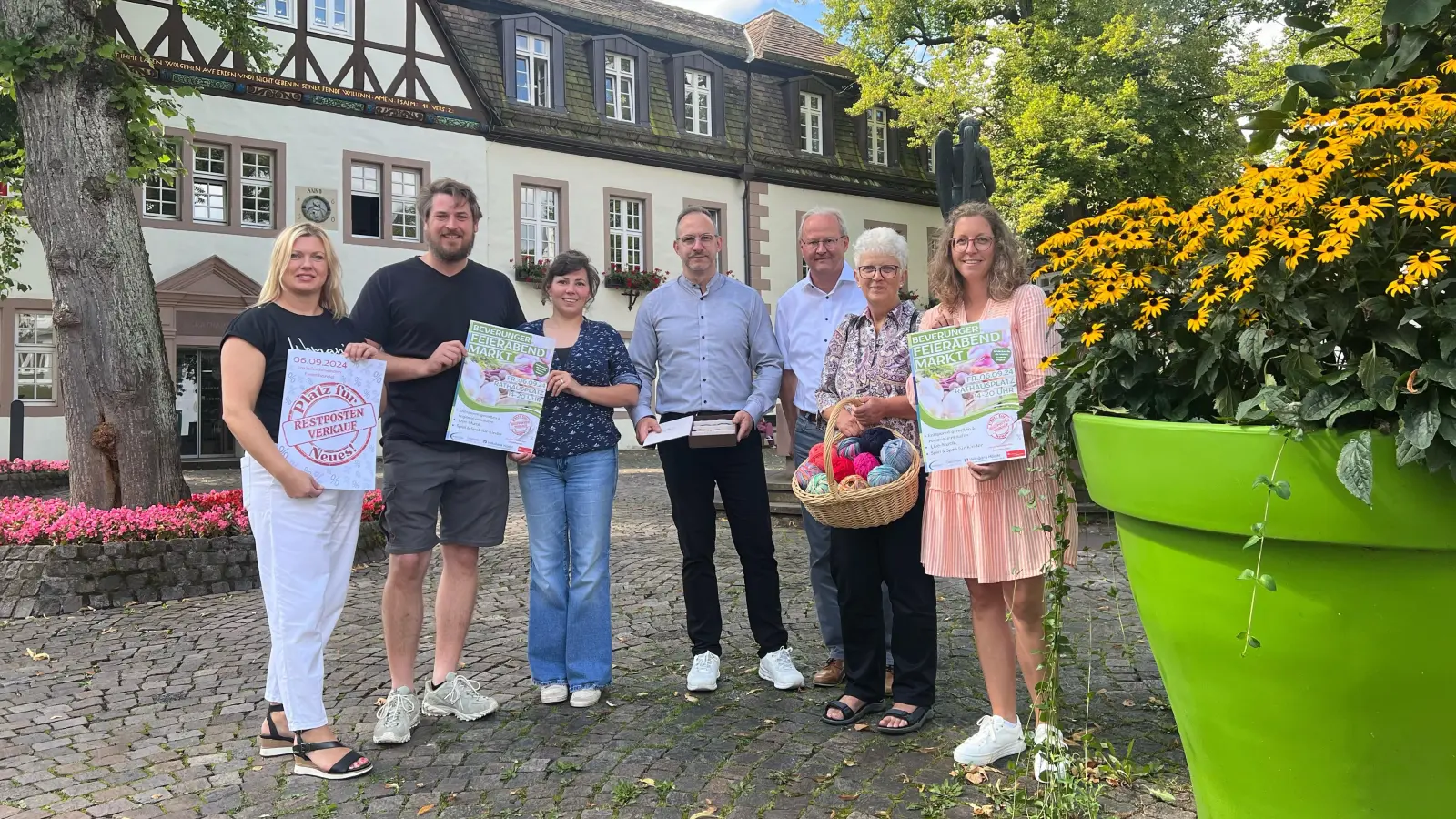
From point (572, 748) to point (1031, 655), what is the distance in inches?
61.7

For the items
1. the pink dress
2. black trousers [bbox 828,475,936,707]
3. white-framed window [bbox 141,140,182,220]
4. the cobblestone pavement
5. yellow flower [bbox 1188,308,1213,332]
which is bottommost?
the cobblestone pavement

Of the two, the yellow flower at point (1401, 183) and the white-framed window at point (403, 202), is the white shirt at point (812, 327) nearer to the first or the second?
the yellow flower at point (1401, 183)

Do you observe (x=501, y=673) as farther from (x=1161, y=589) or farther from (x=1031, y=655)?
(x=1161, y=589)

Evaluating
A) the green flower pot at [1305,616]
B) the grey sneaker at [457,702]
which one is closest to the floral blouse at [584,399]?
the grey sneaker at [457,702]

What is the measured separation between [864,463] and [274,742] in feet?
7.46

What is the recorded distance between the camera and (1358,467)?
62.5 inches

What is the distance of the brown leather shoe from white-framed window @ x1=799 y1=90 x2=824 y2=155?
2054cm

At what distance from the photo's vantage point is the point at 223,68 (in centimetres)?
1631

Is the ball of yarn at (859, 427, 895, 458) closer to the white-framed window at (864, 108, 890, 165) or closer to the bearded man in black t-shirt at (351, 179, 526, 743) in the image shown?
the bearded man in black t-shirt at (351, 179, 526, 743)

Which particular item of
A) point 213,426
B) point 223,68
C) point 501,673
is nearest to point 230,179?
Result: point 223,68

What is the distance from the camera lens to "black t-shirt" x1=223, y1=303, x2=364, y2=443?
130 inches

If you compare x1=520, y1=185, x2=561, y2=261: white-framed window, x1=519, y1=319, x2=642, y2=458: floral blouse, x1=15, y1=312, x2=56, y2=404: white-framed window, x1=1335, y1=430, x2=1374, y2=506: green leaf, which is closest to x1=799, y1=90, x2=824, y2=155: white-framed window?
x1=520, y1=185, x2=561, y2=261: white-framed window

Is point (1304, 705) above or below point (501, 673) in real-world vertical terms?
above

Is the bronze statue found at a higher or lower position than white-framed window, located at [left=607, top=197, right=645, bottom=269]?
lower
